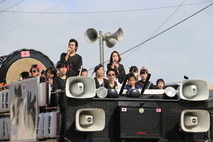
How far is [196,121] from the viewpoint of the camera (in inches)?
440

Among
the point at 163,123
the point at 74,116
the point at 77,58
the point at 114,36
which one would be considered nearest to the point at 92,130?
the point at 74,116

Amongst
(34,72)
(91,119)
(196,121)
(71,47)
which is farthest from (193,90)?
(34,72)

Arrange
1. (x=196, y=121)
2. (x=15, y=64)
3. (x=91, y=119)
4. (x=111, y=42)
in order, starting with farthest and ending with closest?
(x=111, y=42) → (x=15, y=64) → (x=196, y=121) → (x=91, y=119)

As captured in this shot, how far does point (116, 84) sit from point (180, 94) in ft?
5.37

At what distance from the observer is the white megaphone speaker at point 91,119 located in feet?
34.4

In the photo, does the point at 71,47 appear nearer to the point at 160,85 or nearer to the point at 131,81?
the point at 131,81

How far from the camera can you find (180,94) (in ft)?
36.7

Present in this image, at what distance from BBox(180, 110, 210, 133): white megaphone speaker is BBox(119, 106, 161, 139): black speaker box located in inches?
23.4

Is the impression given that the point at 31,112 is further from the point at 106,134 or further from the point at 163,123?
the point at 163,123

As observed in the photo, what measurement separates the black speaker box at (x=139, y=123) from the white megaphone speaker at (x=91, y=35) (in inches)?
293

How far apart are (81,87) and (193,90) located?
7.22ft

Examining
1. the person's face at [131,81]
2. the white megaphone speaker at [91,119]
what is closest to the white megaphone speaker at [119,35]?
the person's face at [131,81]

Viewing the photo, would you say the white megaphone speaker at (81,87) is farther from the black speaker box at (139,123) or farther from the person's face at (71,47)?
the person's face at (71,47)

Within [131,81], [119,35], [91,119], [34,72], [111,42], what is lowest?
[91,119]
